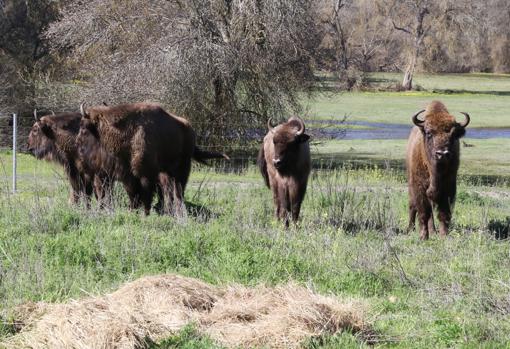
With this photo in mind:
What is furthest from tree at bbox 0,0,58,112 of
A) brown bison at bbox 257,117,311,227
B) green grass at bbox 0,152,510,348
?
brown bison at bbox 257,117,311,227

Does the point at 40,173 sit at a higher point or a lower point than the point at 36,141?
lower

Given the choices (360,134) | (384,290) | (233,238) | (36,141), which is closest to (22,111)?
(36,141)

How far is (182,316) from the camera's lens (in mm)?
7988

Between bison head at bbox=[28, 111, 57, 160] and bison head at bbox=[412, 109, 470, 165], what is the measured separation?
7.62m

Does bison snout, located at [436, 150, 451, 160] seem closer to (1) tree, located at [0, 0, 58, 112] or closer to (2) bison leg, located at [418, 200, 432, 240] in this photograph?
(2) bison leg, located at [418, 200, 432, 240]

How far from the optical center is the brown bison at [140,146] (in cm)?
1538

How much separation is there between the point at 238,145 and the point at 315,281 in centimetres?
1868

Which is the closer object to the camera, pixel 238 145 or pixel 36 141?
pixel 36 141

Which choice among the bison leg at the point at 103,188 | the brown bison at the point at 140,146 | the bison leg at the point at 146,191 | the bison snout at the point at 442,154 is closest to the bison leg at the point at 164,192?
the brown bison at the point at 140,146

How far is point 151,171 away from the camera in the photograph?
15.4m

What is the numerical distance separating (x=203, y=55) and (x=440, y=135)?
13.8 metres

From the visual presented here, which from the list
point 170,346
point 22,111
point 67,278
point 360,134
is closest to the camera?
point 170,346

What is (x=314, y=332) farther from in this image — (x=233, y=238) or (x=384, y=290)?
(x=233, y=238)

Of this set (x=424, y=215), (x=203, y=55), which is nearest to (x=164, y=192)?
(x=424, y=215)
